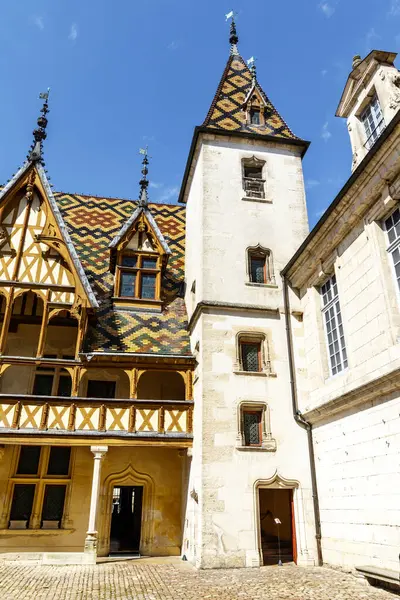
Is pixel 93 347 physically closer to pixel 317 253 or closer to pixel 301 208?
pixel 317 253

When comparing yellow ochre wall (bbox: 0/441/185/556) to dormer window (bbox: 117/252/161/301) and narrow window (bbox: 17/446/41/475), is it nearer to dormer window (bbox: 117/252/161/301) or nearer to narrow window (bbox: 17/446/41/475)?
narrow window (bbox: 17/446/41/475)

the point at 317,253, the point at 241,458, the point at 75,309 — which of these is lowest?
the point at 241,458

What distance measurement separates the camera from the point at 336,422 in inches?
385

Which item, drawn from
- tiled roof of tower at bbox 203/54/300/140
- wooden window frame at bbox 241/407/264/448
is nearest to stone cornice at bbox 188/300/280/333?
wooden window frame at bbox 241/407/264/448

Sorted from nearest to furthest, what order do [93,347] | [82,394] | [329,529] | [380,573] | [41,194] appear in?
[380,573] < [329,529] < [93,347] < [82,394] < [41,194]

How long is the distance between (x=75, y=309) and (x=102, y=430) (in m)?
3.28

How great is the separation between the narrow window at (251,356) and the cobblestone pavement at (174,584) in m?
4.49

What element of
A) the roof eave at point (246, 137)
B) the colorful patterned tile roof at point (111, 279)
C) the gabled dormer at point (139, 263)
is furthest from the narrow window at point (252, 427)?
the roof eave at point (246, 137)

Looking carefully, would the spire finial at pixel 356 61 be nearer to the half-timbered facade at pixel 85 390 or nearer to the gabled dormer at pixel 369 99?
the gabled dormer at pixel 369 99

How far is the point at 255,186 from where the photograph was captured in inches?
565

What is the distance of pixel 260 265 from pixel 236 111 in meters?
6.37

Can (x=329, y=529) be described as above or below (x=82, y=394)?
below

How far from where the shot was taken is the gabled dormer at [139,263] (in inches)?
562

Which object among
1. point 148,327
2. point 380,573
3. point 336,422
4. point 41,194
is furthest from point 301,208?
point 380,573
